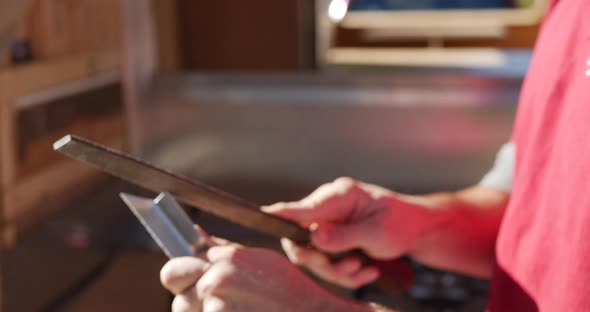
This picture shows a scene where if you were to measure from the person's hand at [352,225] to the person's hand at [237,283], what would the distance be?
5.1 inches

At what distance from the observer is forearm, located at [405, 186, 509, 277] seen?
806mm

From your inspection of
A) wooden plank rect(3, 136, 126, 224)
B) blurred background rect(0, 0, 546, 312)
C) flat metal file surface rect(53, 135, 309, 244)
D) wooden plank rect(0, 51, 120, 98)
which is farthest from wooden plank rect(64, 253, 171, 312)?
flat metal file surface rect(53, 135, 309, 244)

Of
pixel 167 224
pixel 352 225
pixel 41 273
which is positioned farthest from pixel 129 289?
pixel 167 224

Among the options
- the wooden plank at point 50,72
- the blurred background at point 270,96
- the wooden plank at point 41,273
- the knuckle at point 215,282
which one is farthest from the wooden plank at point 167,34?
the knuckle at point 215,282

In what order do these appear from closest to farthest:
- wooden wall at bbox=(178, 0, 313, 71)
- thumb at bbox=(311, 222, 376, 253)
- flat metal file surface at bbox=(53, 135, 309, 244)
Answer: flat metal file surface at bbox=(53, 135, 309, 244), thumb at bbox=(311, 222, 376, 253), wooden wall at bbox=(178, 0, 313, 71)

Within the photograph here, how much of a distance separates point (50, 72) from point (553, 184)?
75cm

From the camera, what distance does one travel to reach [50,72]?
110 cm

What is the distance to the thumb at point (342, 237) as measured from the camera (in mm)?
728

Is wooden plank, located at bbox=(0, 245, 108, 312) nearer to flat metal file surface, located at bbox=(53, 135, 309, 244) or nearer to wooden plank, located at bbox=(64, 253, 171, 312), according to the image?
wooden plank, located at bbox=(64, 253, 171, 312)

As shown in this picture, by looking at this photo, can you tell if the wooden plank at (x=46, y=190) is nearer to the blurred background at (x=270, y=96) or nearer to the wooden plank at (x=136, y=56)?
the blurred background at (x=270, y=96)

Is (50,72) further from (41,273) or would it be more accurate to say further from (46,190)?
(41,273)

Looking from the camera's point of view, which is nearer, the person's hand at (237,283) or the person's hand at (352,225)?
the person's hand at (237,283)

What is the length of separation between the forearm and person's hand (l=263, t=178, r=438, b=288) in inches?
0.7

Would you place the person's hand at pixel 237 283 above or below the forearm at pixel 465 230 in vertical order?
above
